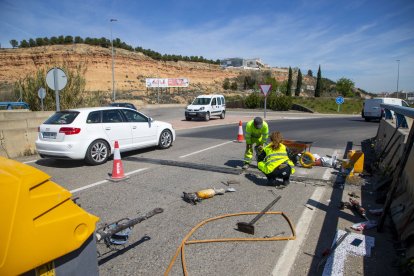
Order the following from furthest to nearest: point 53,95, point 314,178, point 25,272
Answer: point 53,95 < point 314,178 < point 25,272

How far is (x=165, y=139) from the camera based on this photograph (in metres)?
11.0

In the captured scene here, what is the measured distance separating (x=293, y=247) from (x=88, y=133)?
20.5 feet

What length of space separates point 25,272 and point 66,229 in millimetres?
325

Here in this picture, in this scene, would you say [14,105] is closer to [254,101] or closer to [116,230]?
[116,230]

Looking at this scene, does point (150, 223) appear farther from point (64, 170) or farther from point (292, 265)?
point (64, 170)

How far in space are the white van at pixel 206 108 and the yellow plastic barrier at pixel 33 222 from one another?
21.0 metres

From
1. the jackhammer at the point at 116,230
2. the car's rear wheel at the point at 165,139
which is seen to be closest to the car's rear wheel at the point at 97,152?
the car's rear wheel at the point at 165,139

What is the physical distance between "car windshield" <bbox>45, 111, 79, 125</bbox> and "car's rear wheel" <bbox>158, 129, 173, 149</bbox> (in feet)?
10.5

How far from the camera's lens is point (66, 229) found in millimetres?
2055

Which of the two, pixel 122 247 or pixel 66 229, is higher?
pixel 66 229

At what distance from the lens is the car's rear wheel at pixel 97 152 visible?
8.18 metres

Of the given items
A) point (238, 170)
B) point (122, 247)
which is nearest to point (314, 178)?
point (238, 170)

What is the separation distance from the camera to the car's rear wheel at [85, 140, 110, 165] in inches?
322

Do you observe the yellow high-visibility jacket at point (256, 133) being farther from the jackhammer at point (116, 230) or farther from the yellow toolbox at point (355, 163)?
the jackhammer at point (116, 230)
